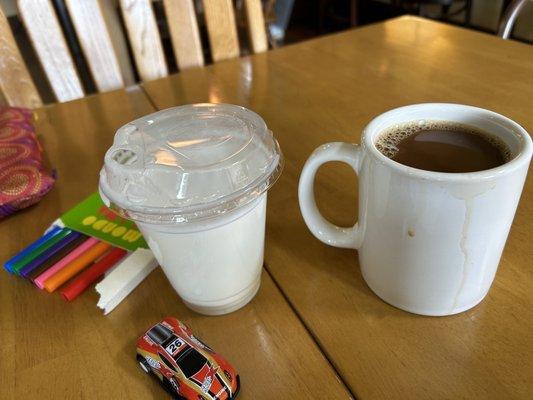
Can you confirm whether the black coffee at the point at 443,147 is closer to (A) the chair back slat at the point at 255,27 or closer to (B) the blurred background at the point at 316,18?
(A) the chair back slat at the point at 255,27

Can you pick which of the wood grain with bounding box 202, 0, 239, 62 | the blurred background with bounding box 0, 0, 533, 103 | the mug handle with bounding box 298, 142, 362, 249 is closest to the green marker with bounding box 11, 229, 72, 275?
the mug handle with bounding box 298, 142, 362, 249

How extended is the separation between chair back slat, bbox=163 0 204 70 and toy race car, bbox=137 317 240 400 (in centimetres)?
83

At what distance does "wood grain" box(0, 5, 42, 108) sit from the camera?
3.09 feet

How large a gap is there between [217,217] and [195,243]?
0.03m

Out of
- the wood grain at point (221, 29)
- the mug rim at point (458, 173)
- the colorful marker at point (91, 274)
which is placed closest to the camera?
the mug rim at point (458, 173)

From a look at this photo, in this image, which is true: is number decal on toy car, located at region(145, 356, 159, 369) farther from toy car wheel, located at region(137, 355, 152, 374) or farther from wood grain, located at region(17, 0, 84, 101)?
wood grain, located at region(17, 0, 84, 101)

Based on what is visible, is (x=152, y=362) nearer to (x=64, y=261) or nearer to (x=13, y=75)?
(x=64, y=261)

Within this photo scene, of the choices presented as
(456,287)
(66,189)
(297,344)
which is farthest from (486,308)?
(66,189)

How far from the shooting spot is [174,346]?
365 mm

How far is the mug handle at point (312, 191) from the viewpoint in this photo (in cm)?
40

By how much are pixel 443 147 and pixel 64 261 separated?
40 cm

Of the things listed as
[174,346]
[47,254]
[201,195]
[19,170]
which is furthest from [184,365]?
[19,170]

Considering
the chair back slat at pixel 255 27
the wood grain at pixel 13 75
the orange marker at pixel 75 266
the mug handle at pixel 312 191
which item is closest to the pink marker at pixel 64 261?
the orange marker at pixel 75 266

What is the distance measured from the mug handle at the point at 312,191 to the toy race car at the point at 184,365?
155 millimetres
